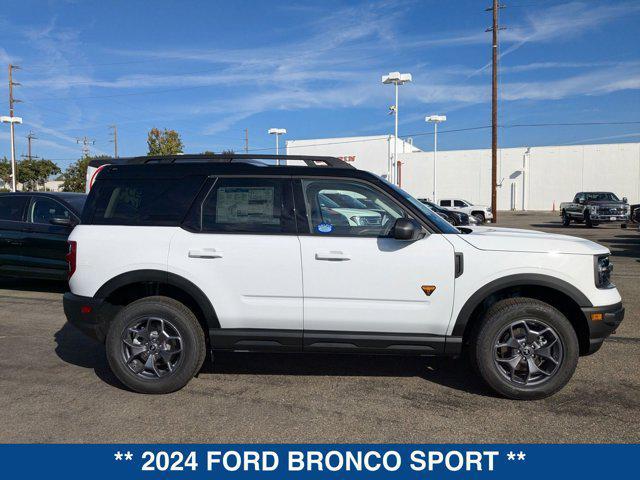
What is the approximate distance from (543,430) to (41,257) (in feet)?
25.6

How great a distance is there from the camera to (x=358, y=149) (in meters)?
55.3

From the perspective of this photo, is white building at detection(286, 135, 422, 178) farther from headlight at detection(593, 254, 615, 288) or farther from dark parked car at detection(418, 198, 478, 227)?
headlight at detection(593, 254, 615, 288)

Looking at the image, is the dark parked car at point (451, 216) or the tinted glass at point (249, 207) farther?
the dark parked car at point (451, 216)

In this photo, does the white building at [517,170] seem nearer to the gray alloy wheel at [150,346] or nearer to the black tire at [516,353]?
the black tire at [516,353]

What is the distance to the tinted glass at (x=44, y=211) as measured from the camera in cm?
858

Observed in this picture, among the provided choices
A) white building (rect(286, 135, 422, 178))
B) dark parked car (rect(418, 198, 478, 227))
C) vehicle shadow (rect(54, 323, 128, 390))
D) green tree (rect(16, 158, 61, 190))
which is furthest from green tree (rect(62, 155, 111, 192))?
vehicle shadow (rect(54, 323, 128, 390))

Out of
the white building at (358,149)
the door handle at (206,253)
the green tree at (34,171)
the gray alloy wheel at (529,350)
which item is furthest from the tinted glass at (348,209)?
the green tree at (34,171)

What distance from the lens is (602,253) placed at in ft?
13.7

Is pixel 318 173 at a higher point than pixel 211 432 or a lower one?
higher

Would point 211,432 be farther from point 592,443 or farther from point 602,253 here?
point 602,253

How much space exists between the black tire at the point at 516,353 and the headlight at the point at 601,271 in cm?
42

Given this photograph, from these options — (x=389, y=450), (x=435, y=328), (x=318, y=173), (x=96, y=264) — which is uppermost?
(x=318, y=173)

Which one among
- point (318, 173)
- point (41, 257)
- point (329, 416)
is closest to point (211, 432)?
point (329, 416)

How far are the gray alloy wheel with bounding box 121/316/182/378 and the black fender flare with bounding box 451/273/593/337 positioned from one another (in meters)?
2.37
